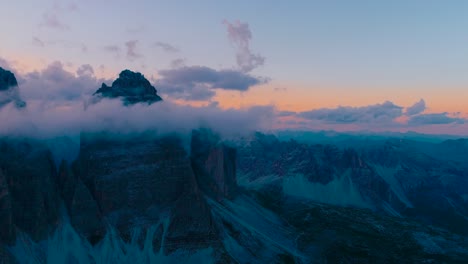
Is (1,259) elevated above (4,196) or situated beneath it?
situated beneath

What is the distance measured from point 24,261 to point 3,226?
18078 mm

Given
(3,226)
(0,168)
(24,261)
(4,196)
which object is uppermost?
(0,168)

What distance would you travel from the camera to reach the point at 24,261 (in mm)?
194625

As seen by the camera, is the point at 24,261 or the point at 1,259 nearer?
the point at 1,259

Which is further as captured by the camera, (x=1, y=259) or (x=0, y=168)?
(x=0, y=168)

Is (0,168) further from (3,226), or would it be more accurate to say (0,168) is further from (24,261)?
(24,261)

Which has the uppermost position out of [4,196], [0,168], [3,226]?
[0,168]

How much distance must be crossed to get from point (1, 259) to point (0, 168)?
41242 millimetres

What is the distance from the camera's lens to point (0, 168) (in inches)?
7859

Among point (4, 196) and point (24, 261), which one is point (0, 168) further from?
point (24, 261)

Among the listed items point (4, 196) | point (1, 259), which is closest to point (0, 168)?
point (4, 196)

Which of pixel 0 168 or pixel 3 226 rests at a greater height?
pixel 0 168

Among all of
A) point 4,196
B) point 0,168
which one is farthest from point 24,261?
point 0,168

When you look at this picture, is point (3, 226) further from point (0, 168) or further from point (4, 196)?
point (0, 168)
